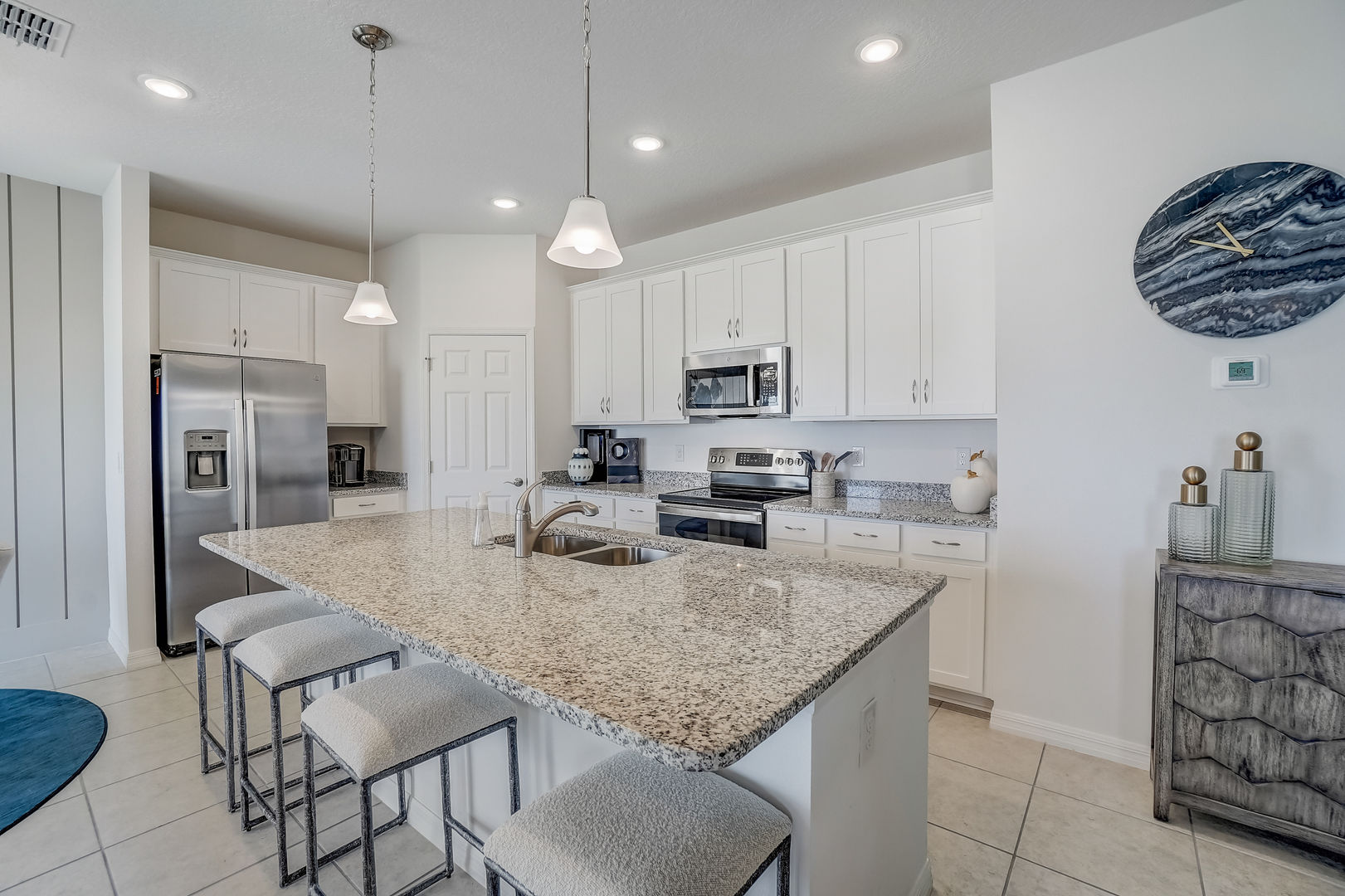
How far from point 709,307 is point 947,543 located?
1.95m

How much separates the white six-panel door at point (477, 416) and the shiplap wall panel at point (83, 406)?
185 centimetres

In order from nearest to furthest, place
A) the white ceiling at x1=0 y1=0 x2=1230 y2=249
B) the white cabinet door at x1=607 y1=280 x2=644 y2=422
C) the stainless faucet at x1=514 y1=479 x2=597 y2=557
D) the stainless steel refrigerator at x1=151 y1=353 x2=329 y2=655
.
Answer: the stainless faucet at x1=514 y1=479 x2=597 y2=557, the white ceiling at x1=0 y1=0 x2=1230 y2=249, the stainless steel refrigerator at x1=151 y1=353 x2=329 y2=655, the white cabinet door at x1=607 y1=280 x2=644 y2=422

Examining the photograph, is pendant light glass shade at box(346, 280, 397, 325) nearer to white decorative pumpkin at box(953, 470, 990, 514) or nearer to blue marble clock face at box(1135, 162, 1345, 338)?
white decorative pumpkin at box(953, 470, 990, 514)

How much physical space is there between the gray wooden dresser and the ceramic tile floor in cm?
13

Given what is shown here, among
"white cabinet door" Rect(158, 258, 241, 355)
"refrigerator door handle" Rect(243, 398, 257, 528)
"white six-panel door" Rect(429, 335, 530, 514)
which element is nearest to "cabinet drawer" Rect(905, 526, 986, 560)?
"white six-panel door" Rect(429, 335, 530, 514)

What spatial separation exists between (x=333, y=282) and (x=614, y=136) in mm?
2557

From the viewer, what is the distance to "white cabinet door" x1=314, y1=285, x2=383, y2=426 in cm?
434

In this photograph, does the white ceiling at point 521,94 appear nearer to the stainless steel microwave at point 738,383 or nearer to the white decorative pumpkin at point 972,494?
the stainless steel microwave at point 738,383

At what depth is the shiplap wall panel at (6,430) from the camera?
3.35 metres

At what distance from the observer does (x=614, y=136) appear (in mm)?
2967

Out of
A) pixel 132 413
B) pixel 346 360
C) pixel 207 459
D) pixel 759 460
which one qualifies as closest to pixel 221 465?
pixel 207 459

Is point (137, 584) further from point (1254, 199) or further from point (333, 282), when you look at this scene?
point (1254, 199)

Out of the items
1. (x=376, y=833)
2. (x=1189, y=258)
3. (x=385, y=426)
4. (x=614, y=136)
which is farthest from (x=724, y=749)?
(x=385, y=426)

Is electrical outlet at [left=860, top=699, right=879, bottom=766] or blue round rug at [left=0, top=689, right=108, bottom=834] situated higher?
electrical outlet at [left=860, top=699, right=879, bottom=766]
